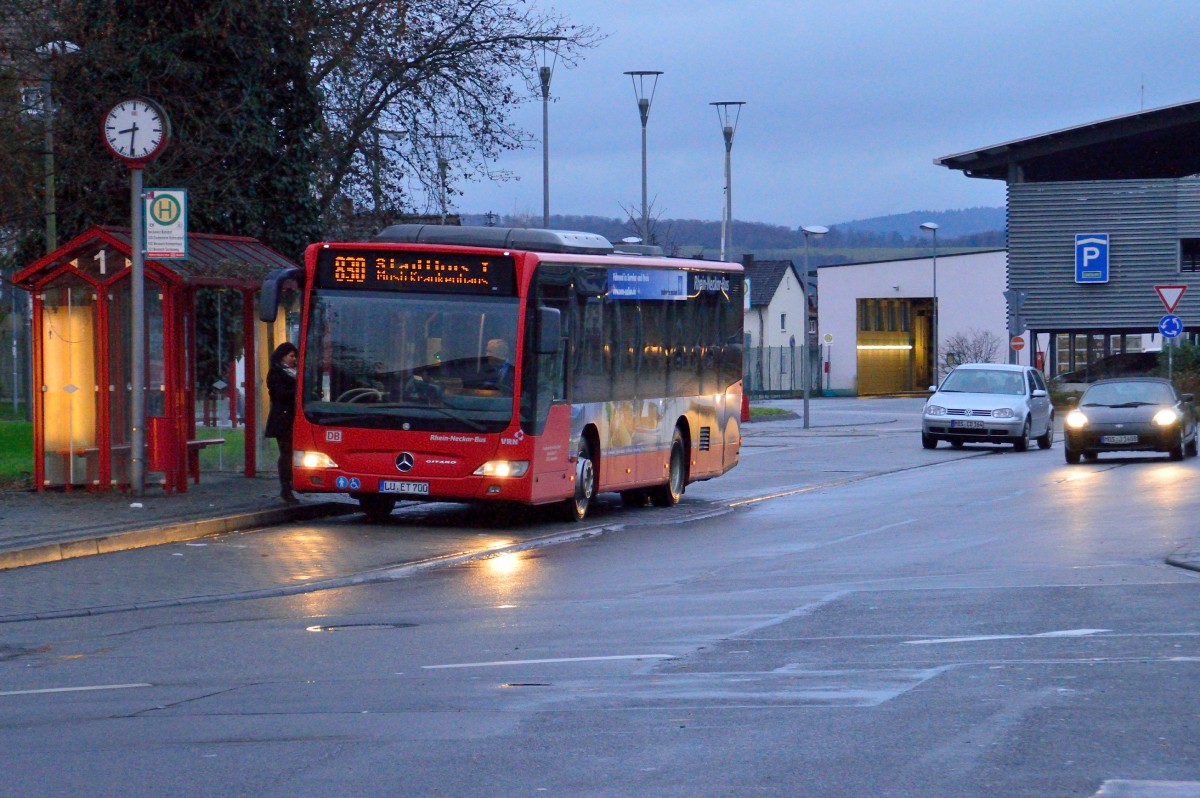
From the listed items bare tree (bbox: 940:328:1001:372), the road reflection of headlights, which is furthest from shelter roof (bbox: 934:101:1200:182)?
the road reflection of headlights

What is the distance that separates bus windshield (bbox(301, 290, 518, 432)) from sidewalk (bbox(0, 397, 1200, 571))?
4.78 ft

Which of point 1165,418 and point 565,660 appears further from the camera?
point 1165,418

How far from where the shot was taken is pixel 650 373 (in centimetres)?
2006

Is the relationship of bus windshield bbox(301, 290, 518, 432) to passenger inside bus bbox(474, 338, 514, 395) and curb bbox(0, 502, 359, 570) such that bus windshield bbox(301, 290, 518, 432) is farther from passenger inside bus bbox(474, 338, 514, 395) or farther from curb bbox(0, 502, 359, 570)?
curb bbox(0, 502, 359, 570)

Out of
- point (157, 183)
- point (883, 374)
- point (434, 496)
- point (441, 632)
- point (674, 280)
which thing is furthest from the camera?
point (883, 374)

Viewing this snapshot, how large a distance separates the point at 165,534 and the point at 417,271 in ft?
12.0

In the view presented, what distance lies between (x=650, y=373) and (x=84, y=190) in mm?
9279

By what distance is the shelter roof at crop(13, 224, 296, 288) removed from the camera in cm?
1825

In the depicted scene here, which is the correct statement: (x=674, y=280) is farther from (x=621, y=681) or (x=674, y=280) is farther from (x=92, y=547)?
(x=621, y=681)

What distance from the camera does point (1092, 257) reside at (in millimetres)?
59344

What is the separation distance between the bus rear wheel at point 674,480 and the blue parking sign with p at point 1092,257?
41205mm

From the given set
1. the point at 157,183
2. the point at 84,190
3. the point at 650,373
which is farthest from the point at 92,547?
the point at 84,190

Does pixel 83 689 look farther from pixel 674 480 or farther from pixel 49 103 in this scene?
pixel 49 103

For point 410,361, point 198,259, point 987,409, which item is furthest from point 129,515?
point 987,409
